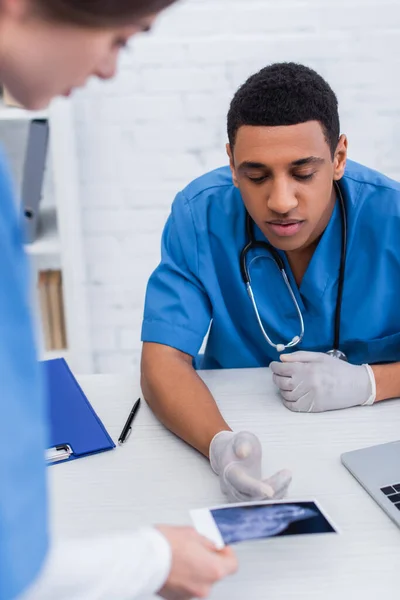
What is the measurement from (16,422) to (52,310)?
62.8 inches

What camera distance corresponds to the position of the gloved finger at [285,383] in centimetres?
104

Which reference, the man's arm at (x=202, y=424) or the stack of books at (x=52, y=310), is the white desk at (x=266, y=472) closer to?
the man's arm at (x=202, y=424)

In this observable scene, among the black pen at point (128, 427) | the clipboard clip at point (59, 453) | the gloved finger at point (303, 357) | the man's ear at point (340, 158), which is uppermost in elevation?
the man's ear at point (340, 158)

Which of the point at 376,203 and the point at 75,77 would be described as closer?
the point at 75,77

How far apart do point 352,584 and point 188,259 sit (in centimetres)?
67

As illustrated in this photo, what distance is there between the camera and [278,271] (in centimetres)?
121

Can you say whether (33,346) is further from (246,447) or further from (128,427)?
(128,427)

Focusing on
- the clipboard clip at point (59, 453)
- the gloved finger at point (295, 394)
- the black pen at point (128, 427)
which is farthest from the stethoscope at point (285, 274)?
the clipboard clip at point (59, 453)

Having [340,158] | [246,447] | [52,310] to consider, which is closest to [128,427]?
[246,447]

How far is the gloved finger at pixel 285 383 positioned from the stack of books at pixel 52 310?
3.53 feet

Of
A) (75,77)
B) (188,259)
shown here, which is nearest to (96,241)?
(188,259)

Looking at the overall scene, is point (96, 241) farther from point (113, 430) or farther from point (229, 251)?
point (113, 430)

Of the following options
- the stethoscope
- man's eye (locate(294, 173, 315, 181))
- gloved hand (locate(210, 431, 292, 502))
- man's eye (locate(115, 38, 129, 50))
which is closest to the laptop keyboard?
gloved hand (locate(210, 431, 292, 502))

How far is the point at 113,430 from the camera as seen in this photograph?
100 centimetres
